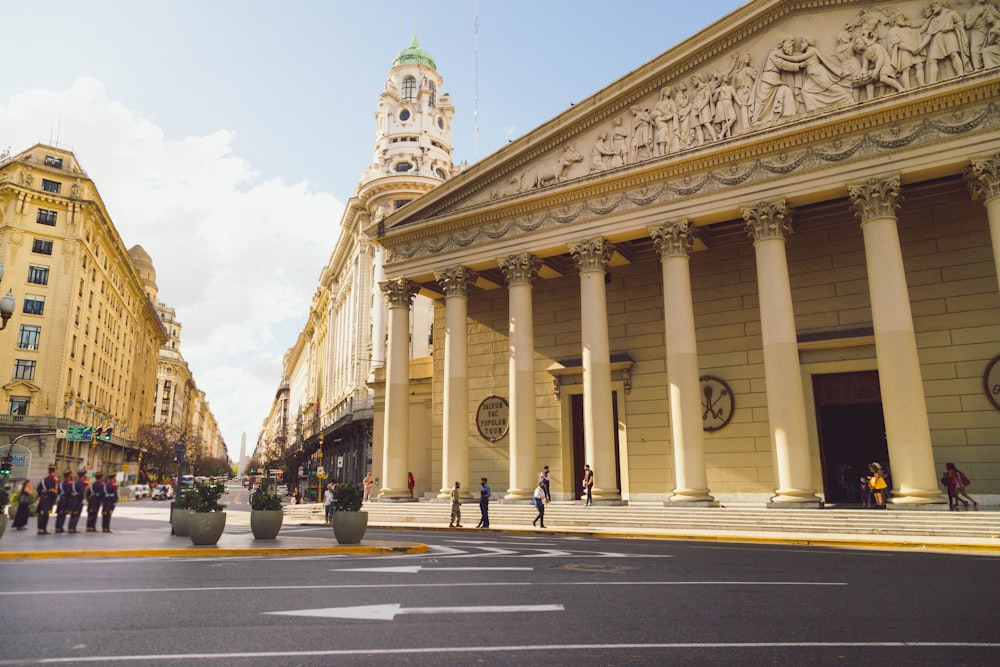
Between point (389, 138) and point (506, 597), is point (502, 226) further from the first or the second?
point (389, 138)

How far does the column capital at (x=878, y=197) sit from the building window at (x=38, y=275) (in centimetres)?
5947

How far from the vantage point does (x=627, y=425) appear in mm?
28031

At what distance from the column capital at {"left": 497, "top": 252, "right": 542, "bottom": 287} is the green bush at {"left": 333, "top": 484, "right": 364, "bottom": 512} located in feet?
43.7

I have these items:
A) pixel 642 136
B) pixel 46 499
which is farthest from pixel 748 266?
pixel 46 499

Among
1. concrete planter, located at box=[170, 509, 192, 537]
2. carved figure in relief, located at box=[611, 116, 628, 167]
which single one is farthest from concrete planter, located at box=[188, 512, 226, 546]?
carved figure in relief, located at box=[611, 116, 628, 167]

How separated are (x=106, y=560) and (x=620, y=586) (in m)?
9.45

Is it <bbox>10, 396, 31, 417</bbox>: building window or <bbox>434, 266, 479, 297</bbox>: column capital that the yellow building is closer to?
<bbox>10, 396, 31, 417</bbox>: building window

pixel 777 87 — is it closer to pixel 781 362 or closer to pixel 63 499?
pixel 781 362

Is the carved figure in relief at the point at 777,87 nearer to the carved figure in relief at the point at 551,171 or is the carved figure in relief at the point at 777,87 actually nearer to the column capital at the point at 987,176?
the column capital at the point at 987,176

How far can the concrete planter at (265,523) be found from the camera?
1577cm

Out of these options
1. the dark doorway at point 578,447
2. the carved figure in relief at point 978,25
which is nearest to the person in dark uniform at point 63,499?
the dark doorway at point 578,447

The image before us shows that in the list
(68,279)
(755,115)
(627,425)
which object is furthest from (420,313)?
(755,115)

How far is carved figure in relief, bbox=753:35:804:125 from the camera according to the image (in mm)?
22531

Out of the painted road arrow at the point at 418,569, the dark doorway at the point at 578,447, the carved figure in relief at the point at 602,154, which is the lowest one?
the painted road arrow at the point at 418,569
